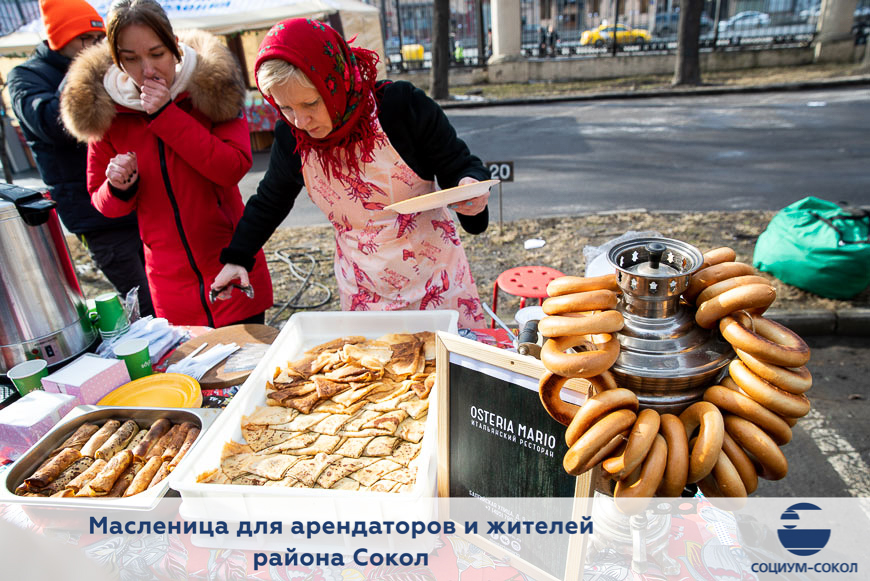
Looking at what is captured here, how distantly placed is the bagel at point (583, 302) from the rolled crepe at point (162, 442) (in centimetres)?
110

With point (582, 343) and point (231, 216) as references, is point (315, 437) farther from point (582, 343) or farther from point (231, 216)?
point (231, 216)

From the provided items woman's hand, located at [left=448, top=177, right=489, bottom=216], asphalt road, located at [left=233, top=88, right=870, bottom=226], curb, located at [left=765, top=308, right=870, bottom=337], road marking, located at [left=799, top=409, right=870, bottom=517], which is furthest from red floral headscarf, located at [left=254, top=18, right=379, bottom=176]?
asphalt road, located at [left=233, top=88, right=870, bottom=226]

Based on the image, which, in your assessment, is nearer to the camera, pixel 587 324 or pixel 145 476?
pixel 587 324

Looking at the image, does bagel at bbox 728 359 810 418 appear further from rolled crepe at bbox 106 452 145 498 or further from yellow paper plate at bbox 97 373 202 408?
yellow paper plate at bbox 97 373 202 408

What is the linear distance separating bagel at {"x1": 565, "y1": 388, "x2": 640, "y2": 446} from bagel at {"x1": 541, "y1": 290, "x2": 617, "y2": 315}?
0.12m

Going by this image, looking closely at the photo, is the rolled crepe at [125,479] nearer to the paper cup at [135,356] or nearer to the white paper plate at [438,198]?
the paper cup at [135,356]

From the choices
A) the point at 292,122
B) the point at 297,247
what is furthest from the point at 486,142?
the point at 292,122

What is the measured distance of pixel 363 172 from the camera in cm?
186

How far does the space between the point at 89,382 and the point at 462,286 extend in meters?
1.30

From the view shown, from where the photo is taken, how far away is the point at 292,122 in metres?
1.68

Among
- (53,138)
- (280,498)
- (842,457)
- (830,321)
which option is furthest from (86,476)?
(830,321)

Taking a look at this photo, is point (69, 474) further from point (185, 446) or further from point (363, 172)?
point (363, 172)

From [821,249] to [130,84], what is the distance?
4.58 m

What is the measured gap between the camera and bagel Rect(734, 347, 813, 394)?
681 millimetres
